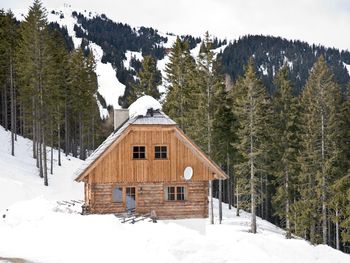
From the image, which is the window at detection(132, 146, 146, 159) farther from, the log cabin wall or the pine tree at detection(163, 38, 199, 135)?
the pine tree at detection(163, 38, 199, 135)

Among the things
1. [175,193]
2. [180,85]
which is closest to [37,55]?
[180,85]

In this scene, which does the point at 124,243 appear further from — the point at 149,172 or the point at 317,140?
the point at 317,140

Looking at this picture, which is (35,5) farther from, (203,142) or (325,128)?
(325,128)

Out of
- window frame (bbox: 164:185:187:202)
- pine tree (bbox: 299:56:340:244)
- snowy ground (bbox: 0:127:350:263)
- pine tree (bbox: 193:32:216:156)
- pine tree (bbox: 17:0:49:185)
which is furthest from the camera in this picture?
pine tree (bbox: 17:0:49:185)

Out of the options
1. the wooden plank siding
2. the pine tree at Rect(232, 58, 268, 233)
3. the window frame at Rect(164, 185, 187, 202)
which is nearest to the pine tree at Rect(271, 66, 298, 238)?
the pine tree at Rect(232, 58, 268, 233)

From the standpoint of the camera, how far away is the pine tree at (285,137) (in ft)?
130

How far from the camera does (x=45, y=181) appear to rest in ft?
133

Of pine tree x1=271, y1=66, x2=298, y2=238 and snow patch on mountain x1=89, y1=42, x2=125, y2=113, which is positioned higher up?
snow patch on mountain x1=89, y1=42, x2=125, y2=113

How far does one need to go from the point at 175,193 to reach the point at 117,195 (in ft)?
11.5

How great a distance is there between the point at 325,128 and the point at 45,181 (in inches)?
930

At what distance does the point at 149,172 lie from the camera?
91.9 feet

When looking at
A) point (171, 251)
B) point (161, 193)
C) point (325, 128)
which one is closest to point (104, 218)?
point (171, 251)

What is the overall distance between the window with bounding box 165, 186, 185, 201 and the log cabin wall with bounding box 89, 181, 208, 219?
22 cm

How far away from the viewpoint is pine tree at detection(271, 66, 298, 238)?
3969 cm
